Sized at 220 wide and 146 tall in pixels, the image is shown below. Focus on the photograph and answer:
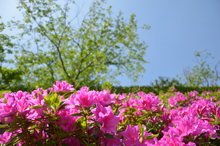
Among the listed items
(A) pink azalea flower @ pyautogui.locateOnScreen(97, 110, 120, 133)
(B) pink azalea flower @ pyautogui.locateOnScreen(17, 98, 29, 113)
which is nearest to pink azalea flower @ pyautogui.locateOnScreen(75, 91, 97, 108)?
(A) pink azalea flower @ pyautogui.locateOnScreen(97, 110, 120, 133)

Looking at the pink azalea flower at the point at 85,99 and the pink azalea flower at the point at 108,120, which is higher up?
the pink azalea flower at the point at 85,99

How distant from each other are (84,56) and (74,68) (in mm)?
1652

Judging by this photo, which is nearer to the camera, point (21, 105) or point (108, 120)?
point (108, 120)

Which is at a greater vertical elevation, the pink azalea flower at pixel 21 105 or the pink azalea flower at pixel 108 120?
the pink azalea flower at pixel 21 105

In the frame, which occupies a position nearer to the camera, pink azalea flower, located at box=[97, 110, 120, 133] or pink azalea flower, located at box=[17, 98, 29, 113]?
pink azalea flower, located at box=[97, 110, 120, 133]

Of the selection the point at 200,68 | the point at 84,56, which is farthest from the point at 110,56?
the point at 200,68

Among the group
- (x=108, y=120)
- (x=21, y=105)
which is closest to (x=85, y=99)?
(x=108, y=120)

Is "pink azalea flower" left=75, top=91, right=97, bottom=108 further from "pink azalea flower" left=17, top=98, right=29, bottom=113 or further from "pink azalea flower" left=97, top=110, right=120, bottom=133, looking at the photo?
"pink azalea flower" left=17, top=98, right=29, bottom=113

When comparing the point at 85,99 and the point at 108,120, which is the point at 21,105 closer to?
the point at 85,99

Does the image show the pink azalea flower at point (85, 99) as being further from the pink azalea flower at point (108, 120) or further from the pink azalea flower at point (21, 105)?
the pink azalea flower at point (21, 105)

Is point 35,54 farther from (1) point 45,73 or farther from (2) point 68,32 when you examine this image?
(2) point 68,32

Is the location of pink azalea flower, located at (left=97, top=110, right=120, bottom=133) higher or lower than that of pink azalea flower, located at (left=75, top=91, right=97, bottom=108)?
lower

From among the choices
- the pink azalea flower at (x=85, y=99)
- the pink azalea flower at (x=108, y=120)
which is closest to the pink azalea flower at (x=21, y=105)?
the pink azalea flower at (x=85, y=99)

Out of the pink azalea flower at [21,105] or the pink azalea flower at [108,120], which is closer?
the pink azalea flower at [108,120]
